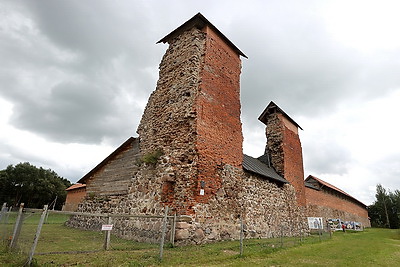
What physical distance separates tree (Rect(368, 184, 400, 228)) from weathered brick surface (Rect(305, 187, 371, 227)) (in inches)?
589

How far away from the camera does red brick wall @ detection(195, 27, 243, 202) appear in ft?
35.3

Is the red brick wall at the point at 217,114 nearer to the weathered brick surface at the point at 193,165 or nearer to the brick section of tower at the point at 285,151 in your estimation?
the weathered brick surface at the point at 193,165

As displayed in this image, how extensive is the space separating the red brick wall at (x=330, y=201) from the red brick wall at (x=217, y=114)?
15.8 metres

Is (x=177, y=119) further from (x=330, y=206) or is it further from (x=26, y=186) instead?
(x=26, y=186)

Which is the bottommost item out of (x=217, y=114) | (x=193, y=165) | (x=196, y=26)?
(x=193, y=165)

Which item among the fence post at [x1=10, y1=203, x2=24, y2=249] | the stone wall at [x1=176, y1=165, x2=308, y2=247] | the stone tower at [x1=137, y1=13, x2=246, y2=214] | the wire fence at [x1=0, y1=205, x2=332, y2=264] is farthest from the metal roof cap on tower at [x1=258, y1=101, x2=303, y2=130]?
the fence post at [x1=10, y1=203, x2=24, y2=249]

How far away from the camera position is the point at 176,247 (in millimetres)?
8648

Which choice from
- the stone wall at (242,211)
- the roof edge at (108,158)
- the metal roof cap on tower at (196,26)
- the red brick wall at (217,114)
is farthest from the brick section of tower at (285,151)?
the roof edge at (108,158)

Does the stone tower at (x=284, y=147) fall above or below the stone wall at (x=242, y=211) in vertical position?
above

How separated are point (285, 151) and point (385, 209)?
49495 mm

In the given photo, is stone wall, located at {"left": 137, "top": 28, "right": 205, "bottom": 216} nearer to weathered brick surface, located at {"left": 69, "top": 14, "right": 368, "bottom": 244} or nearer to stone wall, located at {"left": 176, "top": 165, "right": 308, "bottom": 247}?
weathered brick surface, located at {"left": 69, "top": 14, "right": 368, "bottom": 244}

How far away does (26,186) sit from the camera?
151ft

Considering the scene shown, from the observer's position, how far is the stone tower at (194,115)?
10367 millimetres

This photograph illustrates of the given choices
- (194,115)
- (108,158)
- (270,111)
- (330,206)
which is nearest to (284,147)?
(270,111)
